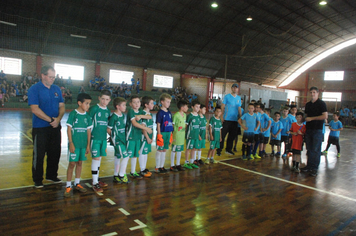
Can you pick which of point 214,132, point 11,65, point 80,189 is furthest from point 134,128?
point 11,65

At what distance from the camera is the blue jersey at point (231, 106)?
6.52 metres

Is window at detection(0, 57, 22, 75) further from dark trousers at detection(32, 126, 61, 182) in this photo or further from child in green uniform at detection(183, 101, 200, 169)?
child in green uniform at detection(183, 101, 200, 169)

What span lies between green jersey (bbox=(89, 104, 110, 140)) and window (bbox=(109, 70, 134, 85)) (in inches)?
894

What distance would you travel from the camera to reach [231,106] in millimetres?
6586

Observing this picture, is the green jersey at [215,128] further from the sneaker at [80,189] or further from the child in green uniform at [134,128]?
the sneaker at [80,189]

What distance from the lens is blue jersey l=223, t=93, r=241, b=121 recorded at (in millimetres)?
6523

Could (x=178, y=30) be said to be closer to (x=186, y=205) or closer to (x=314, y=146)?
(x=314, y=146)

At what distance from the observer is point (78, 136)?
346cm

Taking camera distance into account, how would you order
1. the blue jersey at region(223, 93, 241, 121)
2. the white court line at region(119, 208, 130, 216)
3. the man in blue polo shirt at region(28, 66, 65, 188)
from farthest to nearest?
the blue jersey at region(223, 93, 241, 121) < the man in blue polo shirt at region(28, 66, 65, 188) < the white court line at region(119, 208, 130, 216)

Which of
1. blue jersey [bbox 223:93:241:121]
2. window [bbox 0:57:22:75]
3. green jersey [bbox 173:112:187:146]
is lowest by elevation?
green jersey [bbox 173:112:187:146]

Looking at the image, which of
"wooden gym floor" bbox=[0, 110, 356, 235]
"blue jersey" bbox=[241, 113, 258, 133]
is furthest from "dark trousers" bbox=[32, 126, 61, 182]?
"blue jersey" bbox=[241, 113, 258, 133]

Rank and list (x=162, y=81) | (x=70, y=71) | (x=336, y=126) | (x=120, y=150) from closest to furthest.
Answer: (x=120, y=150)
(x=336, y=126)
(x=70, y=71)
(x=162, y=81)

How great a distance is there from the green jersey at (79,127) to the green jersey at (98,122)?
6.3 inches

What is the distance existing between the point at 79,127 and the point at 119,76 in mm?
23430
